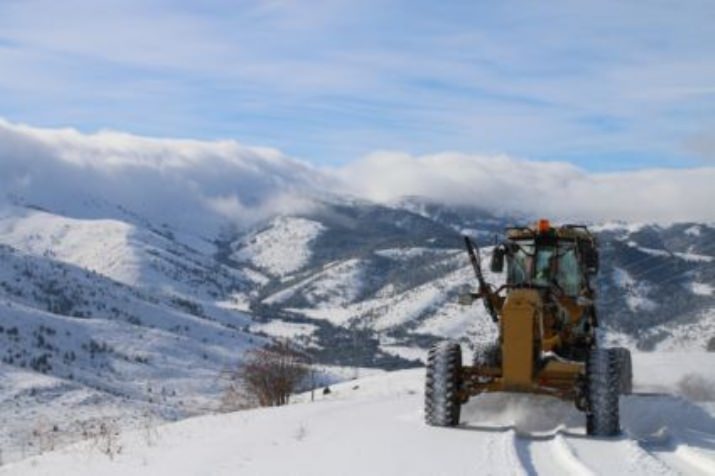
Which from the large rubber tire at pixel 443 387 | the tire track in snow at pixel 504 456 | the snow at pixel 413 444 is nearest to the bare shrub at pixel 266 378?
the snow at pixel 413 444

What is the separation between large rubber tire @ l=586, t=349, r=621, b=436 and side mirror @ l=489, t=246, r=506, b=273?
3112 millimetres

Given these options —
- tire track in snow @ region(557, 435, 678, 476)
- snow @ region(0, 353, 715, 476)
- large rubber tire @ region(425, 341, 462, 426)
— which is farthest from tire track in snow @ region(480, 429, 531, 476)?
large rubber tire @ region(425, 341, 462, 426)

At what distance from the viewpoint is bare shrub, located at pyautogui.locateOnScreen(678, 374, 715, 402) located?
23828 mm

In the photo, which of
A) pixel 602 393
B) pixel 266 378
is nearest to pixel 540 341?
pixel 602 393

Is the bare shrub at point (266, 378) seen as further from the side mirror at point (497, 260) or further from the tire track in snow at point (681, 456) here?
the tire track in snow at point (681, 456)

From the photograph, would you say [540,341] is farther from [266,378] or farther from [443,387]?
[266,378]

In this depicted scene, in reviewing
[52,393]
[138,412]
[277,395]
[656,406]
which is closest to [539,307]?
[656,406]

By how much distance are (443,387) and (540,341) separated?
1.83m

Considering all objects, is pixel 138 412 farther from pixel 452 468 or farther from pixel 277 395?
pixel 452 468

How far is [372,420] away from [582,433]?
140 inches

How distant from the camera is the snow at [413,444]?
41.0 feet

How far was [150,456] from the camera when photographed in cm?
1405

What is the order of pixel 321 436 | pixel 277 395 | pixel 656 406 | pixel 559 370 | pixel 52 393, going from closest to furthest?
pixel 321 436 < pixel 559 370 < pixel 656 406 < pixel 277 395 < pixel 52 393

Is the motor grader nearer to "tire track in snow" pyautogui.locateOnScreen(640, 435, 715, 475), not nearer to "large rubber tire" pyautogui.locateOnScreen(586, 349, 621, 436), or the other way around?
"large rubber tire" pyautogui.locateOnScreen(586, 349, 621, 436)
